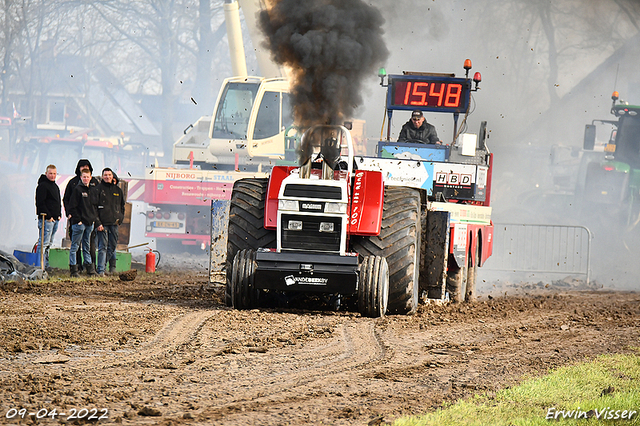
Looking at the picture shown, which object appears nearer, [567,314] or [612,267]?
[567,314]

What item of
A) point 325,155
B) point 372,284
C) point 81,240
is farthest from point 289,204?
point 81,240

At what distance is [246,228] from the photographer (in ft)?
29.3

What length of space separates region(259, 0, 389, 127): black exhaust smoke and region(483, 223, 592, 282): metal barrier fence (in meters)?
9.39

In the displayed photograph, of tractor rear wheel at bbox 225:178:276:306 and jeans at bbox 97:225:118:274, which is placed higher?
tractor rear wheel at bbox 225:178:276:306

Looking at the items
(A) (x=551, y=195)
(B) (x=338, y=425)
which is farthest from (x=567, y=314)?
(A) (x=551, y=195)

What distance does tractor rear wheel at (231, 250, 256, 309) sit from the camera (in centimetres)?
844

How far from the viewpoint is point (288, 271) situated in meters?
8.26

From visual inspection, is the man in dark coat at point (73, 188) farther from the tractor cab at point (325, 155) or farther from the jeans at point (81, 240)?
the tractor cab at point (325, 155)

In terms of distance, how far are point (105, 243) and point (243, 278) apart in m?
6.09

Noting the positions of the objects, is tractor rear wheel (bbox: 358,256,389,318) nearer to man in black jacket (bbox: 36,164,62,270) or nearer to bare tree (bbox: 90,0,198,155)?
man in black jacket (bbox: 36,164,62,270)

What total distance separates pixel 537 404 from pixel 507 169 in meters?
29.5

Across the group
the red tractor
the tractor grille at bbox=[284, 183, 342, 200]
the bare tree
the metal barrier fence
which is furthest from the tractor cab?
the bare tree

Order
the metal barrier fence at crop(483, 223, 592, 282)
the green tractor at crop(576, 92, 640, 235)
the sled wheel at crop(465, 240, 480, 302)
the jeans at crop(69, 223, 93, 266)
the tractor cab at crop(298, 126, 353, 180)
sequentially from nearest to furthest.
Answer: the tractor cab at crop(298, 126, 353, 180) < the sled wheel at crop(465, 240, 480, 302) < the jeans at crop(69, 223, 93, 266) < the metal barrier fence at crop(483, 223, 592, 282) < the green tractor at crop(576, 92, 640, 235)

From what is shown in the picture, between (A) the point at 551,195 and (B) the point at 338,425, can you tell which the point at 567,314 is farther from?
(A) the point at 551,195
